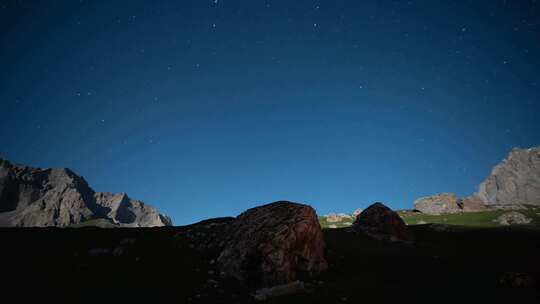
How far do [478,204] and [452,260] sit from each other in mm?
140491

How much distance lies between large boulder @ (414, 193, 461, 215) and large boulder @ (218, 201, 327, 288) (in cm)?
13173

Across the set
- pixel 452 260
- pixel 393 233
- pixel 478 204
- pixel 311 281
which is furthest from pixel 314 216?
pixel 478 204

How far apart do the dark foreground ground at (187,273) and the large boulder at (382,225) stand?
34.7 feet

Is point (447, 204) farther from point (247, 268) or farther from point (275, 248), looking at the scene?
point (247, 268)

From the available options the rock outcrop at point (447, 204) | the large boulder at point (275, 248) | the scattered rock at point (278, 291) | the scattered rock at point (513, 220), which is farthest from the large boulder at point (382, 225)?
the rock outcrop at point (447, 204)

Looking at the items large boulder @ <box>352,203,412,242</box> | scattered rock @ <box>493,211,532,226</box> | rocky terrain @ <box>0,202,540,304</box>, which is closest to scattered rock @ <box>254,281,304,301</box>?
rocky terrain @ <box>0,202,540,304</box>

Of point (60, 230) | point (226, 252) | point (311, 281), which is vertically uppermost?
point (60, 230)

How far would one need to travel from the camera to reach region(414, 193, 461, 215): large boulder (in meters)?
140

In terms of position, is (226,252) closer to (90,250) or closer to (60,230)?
(90,250)

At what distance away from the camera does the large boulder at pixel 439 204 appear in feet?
A: 458

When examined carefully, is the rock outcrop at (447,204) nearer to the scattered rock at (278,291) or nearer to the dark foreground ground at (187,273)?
the dark foreground ground at (187,273)

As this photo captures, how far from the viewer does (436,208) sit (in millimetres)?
141500

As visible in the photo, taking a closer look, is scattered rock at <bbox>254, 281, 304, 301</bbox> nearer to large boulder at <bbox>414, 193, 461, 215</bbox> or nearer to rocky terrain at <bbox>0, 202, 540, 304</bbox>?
rocky terrain at <bbox>0, 202, 540, 304</bbox>

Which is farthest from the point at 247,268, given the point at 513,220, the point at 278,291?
the point at 513,220
